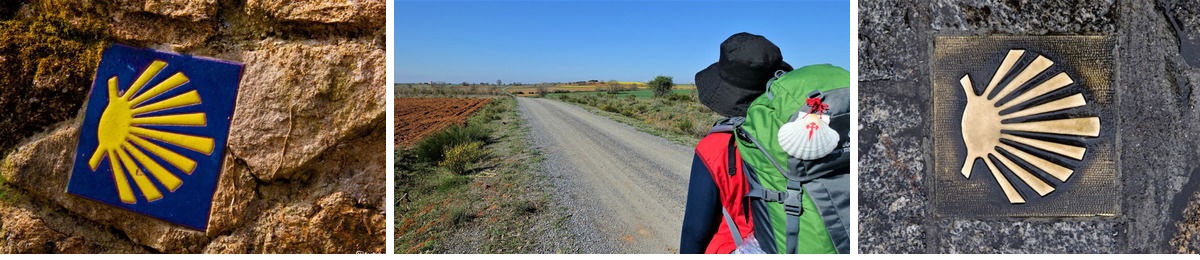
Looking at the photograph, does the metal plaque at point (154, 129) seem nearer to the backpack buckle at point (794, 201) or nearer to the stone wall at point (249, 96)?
the stone wall at point (249, 96)

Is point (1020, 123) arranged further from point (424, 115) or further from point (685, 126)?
point (685, 126)

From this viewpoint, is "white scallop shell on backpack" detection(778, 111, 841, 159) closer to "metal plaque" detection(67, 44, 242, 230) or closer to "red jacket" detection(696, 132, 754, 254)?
"red jacket" detection(696, 132, 754, 254)

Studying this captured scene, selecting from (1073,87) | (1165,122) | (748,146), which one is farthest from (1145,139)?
(748,146)

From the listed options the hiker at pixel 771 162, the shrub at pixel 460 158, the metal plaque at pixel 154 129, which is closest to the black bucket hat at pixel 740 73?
the hiker at pixel 771 162

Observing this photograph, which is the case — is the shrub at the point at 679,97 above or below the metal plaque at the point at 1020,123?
above

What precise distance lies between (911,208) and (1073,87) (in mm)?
564

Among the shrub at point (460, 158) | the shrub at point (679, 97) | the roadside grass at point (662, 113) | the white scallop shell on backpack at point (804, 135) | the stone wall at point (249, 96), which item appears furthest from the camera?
the shrub at point (679, 97)

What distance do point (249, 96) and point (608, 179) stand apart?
267 centimetres

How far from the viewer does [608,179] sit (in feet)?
13.3

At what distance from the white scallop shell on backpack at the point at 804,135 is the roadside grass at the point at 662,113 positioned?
4258 mm

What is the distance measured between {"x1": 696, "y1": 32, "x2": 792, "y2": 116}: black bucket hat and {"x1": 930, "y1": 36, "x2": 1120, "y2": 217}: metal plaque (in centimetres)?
68

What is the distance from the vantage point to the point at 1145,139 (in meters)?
1.84

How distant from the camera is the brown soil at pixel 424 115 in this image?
10.3ft

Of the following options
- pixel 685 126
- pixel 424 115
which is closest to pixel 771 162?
pixel 424 115
